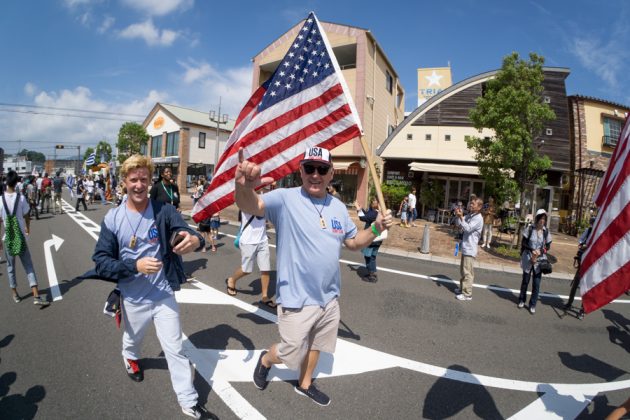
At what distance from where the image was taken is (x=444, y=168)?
17516 millimetres

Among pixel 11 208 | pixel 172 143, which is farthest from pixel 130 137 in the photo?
pixel 11 208

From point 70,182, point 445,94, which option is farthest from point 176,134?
point 445,94

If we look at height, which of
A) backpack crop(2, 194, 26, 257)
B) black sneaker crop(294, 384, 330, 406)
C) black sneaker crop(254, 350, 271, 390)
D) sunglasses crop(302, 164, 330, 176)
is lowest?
black sneaker crop(294, 384, 330, 406)

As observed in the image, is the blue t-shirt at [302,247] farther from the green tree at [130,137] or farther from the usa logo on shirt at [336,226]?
the green tree at [130,137]

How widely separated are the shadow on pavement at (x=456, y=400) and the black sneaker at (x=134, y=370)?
2.71 m

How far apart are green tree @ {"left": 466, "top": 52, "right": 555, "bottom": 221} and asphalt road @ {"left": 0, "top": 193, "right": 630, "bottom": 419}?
5.86 m

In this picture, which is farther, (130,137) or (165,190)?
(130,137)

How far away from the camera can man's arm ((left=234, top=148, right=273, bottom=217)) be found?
2023 mm

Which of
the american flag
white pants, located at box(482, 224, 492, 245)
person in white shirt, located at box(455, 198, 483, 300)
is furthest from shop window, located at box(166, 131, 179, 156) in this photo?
the american flag

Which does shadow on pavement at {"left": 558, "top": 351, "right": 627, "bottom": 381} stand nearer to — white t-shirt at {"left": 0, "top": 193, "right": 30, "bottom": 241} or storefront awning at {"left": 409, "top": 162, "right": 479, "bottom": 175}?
white t-shirt at {"left": 0, "top": 193, "right": 30, "bottom": 241}

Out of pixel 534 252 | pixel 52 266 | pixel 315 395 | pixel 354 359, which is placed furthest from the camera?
pixel 52 266

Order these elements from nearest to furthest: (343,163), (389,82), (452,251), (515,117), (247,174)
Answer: (247,174), (515,117), (452,251), (343,163), (389,82)

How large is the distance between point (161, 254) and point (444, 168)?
57.4ft

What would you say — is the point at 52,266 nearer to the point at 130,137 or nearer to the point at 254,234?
the point at 254,234
